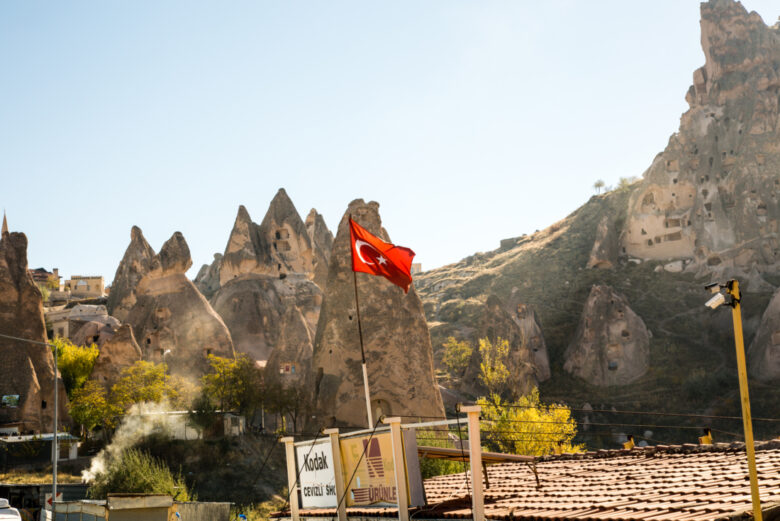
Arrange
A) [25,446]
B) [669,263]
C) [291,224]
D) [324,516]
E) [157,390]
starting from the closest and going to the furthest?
1. [324,516]
2. [25,446]
3. [157,390]
4. [291,224]
5. [669,263]

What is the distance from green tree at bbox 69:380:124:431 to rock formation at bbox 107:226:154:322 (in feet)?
83.9

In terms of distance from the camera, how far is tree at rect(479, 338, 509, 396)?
50.9 meters

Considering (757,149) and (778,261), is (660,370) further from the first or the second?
(757,149)

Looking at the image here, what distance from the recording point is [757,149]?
72.3 m

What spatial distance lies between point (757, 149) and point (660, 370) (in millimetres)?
24839

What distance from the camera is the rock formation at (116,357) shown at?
1650 inches

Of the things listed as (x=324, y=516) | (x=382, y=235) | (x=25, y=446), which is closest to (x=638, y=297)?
(x=382, y=235)

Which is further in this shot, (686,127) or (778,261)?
(686,127)

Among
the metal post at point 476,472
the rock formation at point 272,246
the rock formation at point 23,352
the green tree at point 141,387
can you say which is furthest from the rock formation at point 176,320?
the metal post at point 476,472

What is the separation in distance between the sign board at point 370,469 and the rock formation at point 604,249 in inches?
2719

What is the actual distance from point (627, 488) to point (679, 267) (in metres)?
66.7

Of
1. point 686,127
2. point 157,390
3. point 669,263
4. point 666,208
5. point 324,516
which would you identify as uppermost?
point 686,127

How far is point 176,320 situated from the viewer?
48.3m

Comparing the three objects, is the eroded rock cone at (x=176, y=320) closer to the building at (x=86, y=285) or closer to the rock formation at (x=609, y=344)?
the rock formation at (x=609, y=344)
